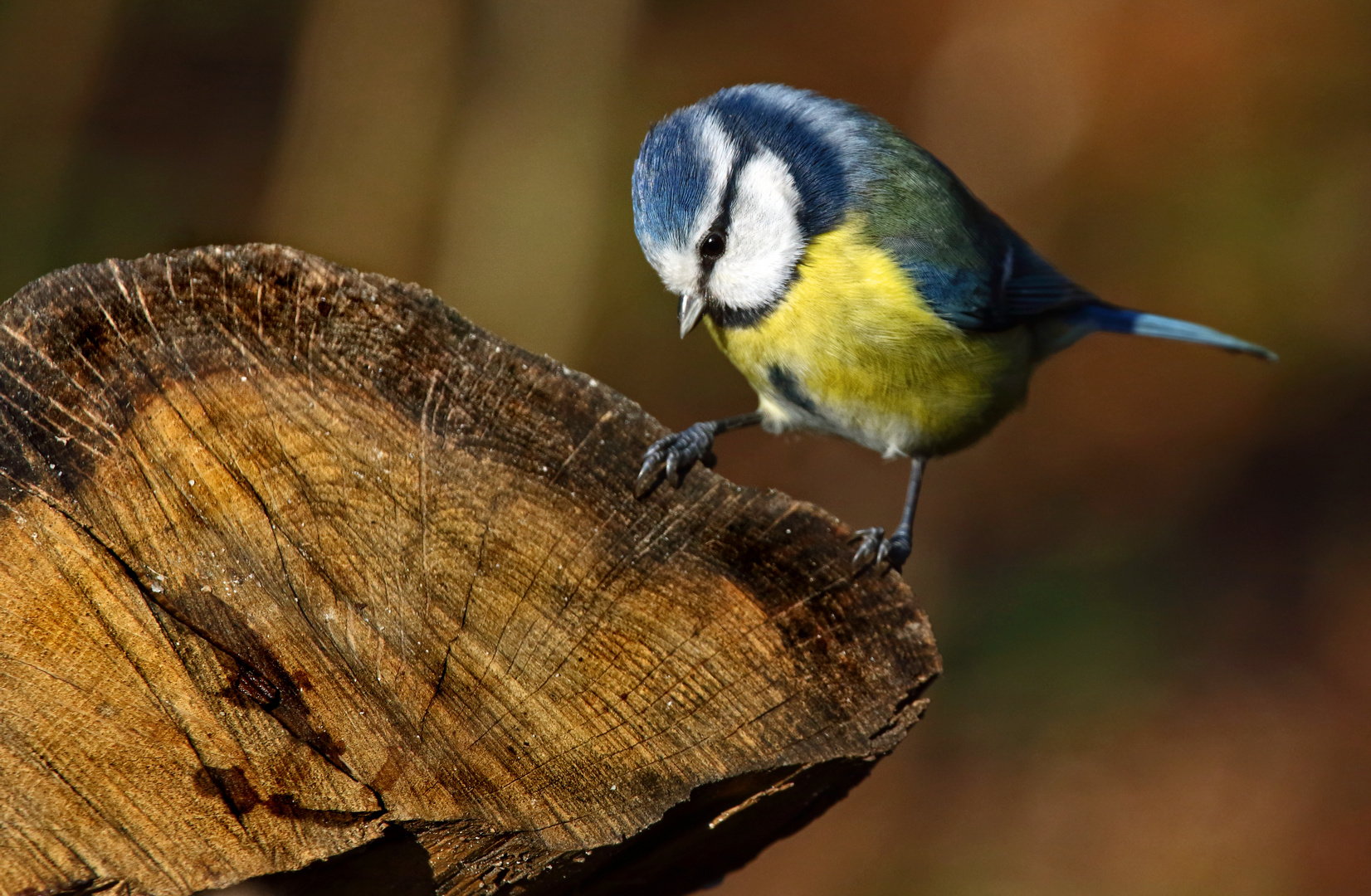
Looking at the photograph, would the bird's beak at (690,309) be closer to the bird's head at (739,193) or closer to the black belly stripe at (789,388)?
the bird's head at (739,193)

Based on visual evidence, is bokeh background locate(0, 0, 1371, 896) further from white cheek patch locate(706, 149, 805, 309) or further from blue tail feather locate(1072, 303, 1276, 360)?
white cheek patch locate(706, 149, 805, 309)

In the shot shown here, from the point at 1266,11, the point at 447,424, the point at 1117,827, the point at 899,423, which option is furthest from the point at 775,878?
the point at 1266,11

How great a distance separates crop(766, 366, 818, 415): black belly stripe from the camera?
1893 mm

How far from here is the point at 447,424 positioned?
1.08 meters

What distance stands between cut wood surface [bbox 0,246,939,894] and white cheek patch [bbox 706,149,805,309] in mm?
774

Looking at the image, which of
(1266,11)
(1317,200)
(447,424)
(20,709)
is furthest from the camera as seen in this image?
(1266,11)

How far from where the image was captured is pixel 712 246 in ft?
5.90

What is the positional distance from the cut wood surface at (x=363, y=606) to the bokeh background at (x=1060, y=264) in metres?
2.26

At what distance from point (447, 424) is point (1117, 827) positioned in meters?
2.89

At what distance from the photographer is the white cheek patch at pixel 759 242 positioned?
5.99 ft

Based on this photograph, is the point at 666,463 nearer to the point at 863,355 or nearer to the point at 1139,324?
the point at 863,355

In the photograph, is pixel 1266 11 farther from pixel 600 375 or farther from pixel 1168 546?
pixel 600 375

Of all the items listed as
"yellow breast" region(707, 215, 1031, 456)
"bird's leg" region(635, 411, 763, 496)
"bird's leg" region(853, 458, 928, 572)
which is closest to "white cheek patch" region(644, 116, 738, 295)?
"yellow breast" region(707, 215, 1031, 456)

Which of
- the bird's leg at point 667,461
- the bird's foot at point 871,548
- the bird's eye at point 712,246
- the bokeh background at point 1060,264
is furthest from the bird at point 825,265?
the bokeh background at point 1060,264
